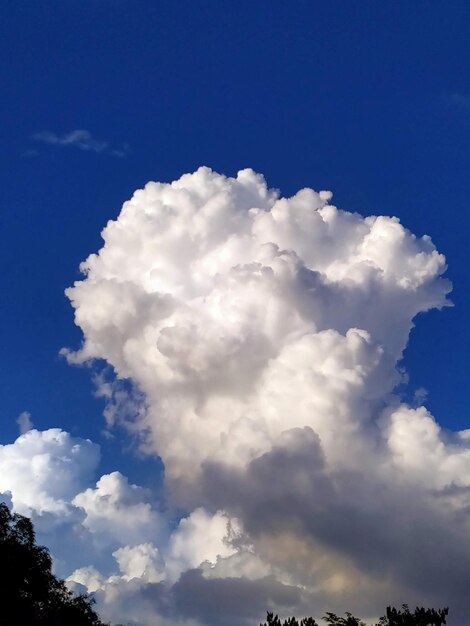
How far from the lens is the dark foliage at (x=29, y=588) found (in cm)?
7706

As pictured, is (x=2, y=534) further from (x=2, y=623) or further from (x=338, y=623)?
(x=338, y=623)

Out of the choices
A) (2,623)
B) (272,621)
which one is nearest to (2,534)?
(2,623)

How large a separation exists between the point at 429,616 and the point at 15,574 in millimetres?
45929

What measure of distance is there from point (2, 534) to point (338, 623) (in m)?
39.2

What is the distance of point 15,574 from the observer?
79.5 m

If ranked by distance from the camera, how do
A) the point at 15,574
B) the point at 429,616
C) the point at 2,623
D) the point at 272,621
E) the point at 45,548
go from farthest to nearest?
1. the point at 45,548
2. the point at 15,574
3. the point at 2,623
4. the point at 429,616
5. the point at 272,621

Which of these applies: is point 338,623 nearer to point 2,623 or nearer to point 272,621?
point 272,621

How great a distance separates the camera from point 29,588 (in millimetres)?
83125

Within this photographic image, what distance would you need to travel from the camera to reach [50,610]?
84062mm

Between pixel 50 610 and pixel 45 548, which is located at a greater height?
pixel 45 548

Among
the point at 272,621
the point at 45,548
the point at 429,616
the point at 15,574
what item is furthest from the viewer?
the point at 45,548

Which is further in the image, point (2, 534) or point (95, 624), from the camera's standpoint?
point (95, 624)

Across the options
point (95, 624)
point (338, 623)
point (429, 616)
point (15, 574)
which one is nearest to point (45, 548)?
point (15, 574)

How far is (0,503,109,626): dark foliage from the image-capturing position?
77062mm
